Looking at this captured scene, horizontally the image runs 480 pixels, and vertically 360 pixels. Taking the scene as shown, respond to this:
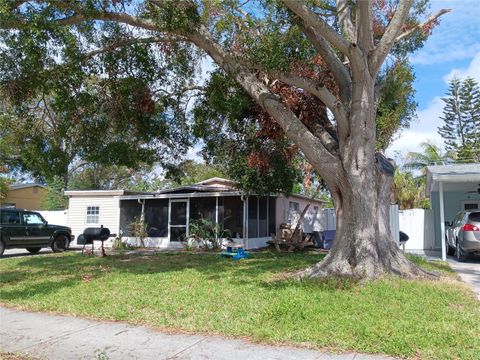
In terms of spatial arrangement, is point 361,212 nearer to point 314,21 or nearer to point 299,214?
point 314,21

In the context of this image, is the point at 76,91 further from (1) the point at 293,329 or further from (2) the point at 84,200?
(2) the point at 84,200

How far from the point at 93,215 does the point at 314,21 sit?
1831 cm

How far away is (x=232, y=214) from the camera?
65.6 feet

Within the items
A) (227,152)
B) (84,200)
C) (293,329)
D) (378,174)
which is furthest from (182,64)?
(84,200)

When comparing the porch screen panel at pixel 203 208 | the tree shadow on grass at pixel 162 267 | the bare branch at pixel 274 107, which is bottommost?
the tree shadow on grass at pixel 162 267

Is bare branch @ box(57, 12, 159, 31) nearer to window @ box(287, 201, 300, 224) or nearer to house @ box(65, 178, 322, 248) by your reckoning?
house @ box(65, 178, 322, 248)

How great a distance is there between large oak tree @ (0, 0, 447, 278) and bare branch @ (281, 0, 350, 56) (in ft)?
0.06

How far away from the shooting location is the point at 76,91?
480 inches

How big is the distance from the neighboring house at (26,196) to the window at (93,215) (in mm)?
12471

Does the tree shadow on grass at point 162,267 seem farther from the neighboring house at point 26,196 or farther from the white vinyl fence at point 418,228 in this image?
the neighboring house at point 26,196

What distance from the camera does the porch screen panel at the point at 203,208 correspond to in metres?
20.4

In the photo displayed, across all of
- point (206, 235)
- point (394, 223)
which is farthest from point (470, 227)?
point (206, 235)

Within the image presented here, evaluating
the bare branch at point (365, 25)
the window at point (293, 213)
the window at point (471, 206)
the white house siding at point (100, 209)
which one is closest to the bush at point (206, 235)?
the window at point (293, 213)

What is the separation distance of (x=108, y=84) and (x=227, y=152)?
14.4 feet
